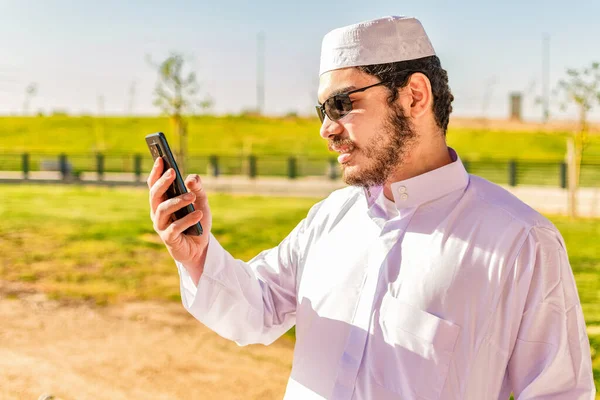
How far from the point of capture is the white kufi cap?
1726mm

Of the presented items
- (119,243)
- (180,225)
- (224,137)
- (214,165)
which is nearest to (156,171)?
(180,225)

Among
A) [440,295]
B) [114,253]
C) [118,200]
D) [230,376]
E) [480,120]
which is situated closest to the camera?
[440,295]

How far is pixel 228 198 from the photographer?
17922 mm

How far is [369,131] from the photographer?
180 centimetres

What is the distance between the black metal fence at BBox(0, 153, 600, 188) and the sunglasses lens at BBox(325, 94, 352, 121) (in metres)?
20.9

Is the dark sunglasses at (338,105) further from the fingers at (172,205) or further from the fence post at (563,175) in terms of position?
the fence post at (563,175)

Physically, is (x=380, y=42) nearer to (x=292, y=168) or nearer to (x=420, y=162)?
(x=420, y=162)

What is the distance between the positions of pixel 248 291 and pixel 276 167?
25.6m

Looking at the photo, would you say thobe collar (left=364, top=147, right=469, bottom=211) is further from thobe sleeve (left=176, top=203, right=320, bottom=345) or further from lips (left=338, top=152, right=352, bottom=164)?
thobe sleeve (left=176, top=203, right=320, bottom=345)

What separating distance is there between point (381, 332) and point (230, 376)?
409cm

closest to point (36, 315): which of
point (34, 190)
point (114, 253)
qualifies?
point (114, 253)

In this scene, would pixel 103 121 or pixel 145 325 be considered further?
pixel 103 121

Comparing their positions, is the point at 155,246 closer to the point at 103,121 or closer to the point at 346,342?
the point at 346,342

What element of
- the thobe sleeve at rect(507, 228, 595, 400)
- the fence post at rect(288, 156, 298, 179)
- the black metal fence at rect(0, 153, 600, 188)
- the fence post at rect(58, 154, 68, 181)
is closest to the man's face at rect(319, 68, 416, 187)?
the thobe sleeve at rect(507, 228, 595, 400)
